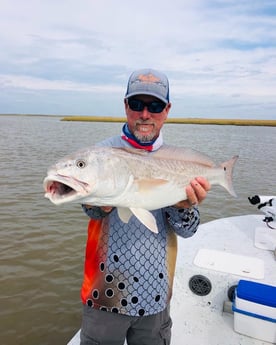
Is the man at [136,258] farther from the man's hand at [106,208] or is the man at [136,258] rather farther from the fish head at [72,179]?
the fish head at [72,179]

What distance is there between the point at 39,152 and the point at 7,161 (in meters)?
3.93

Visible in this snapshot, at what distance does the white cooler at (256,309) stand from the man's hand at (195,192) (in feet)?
5.95

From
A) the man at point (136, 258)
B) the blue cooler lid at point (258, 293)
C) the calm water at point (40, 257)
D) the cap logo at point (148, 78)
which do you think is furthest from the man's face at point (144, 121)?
the calm water at point (40, 257)

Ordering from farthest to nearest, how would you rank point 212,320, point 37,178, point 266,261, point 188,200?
point 37,178, point 266,261, point 212,320, point 188,200

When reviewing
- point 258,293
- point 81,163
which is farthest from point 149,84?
point 258,293

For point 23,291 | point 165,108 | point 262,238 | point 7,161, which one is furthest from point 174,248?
point 7,161

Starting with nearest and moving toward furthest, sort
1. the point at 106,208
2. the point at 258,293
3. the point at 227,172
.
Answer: the point at 106,208 < the point at 227,172 < the point at 258,293

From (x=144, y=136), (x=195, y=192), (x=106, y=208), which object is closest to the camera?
(x=106, y=208)

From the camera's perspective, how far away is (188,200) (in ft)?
9.14

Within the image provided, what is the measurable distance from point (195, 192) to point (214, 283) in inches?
92.2

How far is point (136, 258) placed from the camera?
274 centimetres

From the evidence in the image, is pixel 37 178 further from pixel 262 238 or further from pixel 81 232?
pixel 262 238

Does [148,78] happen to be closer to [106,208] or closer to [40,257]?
[106,208]

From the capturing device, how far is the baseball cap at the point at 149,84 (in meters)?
2.80
